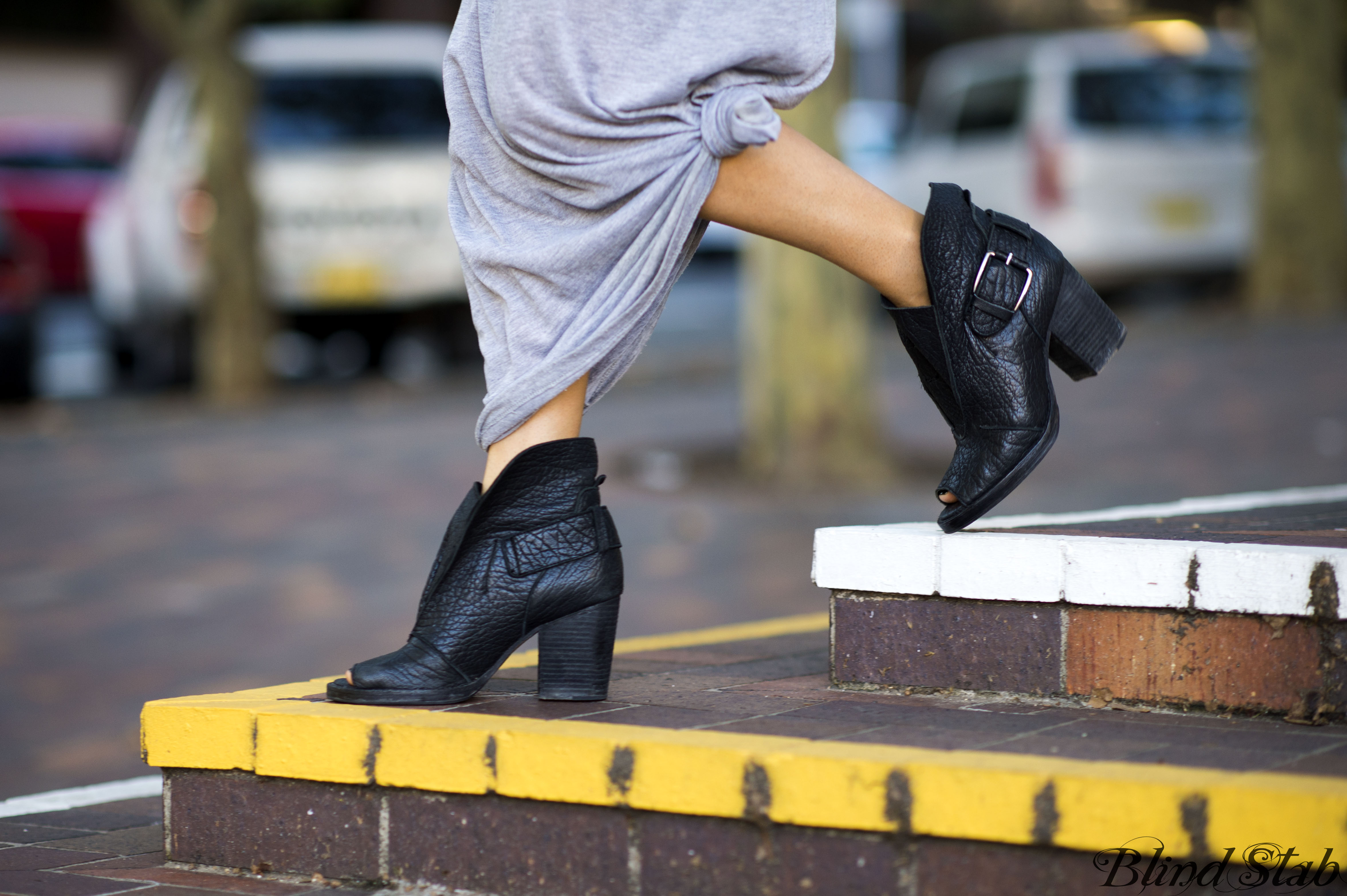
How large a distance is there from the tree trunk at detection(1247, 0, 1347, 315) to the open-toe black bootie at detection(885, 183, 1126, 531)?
9078mm

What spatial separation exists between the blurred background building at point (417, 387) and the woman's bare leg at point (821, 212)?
8.39 feet

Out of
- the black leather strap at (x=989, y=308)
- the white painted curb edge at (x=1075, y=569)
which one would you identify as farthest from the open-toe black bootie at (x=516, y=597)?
the black leather strap at (x=989, y=308)

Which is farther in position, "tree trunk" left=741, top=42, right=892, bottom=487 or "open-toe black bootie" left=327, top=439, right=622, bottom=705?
"tree trunk" left=741, top=42, right=892, bottom=487

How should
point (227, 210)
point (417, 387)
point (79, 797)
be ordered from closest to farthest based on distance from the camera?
point (79, 797) → point (227, 210) → point (417, 387)

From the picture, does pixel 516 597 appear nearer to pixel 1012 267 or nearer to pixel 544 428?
pixel 544 428

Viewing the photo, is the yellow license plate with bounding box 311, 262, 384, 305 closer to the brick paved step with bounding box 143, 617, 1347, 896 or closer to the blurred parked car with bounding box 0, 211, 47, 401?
the blurred parked car with bounding box 0, 211, 47, 401

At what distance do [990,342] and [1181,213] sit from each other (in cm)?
928

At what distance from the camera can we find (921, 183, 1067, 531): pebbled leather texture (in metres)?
2.36

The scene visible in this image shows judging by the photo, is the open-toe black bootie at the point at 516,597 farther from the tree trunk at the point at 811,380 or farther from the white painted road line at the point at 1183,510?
the tree trunk at the point at 811,380

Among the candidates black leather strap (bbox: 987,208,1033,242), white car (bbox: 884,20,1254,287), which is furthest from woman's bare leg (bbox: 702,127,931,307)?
white car (bbox: 884,20,1254,287)

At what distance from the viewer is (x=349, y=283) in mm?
10062

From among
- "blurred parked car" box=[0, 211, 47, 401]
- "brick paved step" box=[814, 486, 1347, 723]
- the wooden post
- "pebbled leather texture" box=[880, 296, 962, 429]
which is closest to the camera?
"brick paved step" box=[814, 486, 1347, 723]

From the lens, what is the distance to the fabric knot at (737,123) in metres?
2.27

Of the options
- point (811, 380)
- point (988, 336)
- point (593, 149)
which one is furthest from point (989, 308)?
point (811, 380)
